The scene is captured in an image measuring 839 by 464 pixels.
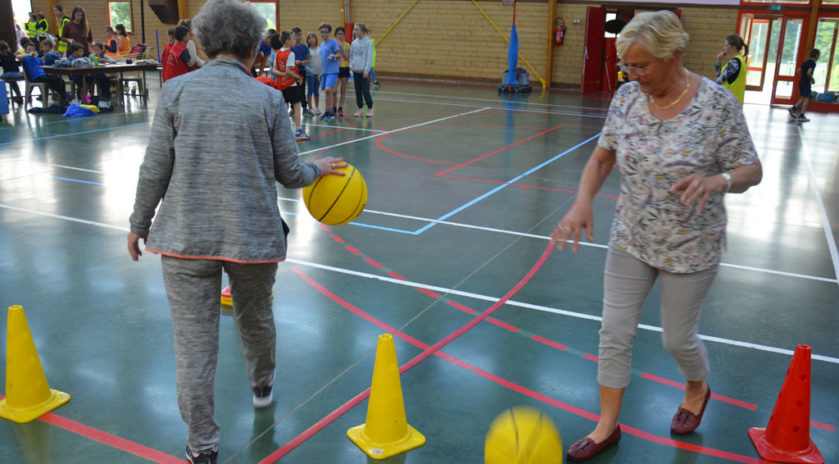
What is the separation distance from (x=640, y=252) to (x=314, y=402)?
1929mm

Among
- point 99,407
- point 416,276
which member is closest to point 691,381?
point 416,276

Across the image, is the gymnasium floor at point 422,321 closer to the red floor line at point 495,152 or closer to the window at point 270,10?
the red floor line at point 495,152

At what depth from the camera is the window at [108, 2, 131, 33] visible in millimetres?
30953

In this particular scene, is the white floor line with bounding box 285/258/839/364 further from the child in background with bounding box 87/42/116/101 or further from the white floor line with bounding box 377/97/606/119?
the child in background with bounding box 87/42/116/101

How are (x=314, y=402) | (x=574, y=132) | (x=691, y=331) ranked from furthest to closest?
(x=574, y=132) → (x=314, y=402) → (x=691, y=331)

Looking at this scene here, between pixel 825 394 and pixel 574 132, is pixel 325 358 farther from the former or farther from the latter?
pixel 574 132

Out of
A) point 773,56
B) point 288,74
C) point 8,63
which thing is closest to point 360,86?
point 288,74

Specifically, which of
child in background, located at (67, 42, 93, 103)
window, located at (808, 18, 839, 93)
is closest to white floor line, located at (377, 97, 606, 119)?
child in background, located at (67, 42, 93, 103)

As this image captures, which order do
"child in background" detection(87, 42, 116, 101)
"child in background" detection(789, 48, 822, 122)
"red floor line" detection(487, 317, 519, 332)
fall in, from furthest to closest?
"child in background" detection(789, 48, 822, 122) → "child in background" detection(87, 42, 116, 101) → "red floor line" detection(487, 317, 519, 332)

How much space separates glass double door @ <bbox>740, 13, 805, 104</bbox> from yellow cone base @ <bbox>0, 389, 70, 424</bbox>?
74.7 feet

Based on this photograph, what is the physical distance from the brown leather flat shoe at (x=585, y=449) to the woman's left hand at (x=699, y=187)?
4.19 feet

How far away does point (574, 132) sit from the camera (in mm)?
14445

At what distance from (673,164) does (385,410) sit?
1.75 meters

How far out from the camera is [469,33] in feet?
82.7
